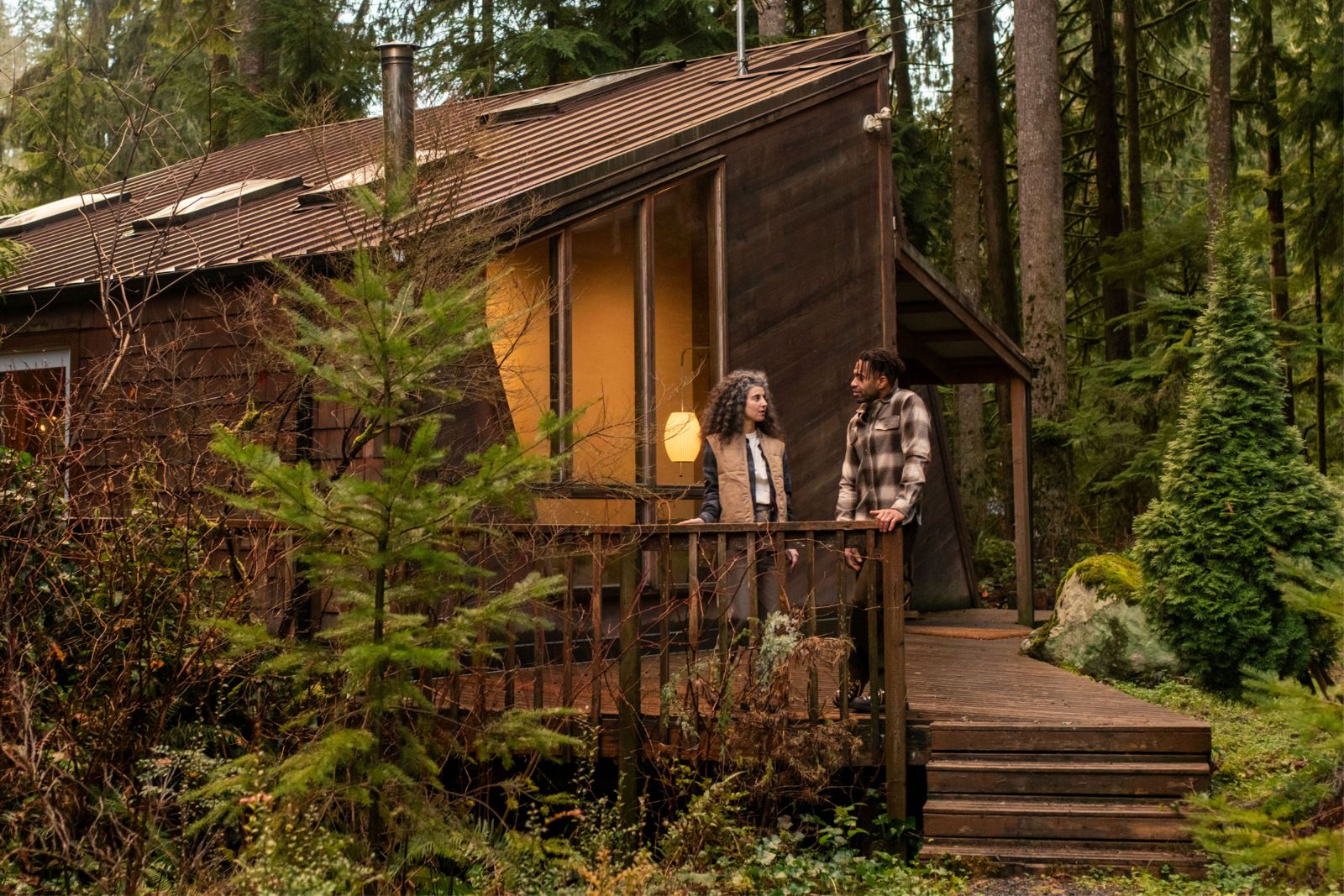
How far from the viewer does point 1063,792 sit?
6398mm

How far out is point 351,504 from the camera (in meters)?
4.85

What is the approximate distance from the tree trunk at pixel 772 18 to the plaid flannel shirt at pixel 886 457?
36.8 ft

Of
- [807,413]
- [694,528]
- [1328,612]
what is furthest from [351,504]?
[807,413]

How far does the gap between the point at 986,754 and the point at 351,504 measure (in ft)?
11.2

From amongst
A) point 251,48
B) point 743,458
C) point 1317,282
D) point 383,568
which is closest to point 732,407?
point 743,458

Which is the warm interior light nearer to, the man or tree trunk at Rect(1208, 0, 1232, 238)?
the man

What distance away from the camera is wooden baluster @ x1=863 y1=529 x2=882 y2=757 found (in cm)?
643

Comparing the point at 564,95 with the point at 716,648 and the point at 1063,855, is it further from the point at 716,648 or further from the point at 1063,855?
the point at 1063,855

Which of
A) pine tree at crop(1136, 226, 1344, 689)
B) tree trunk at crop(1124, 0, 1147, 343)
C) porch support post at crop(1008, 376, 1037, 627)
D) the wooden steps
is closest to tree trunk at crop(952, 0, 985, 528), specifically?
tree trunk at crop(1124, 0, 1147, 343)

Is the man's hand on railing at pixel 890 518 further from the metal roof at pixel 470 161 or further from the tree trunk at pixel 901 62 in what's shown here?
the tree trunk at pixel 901 62

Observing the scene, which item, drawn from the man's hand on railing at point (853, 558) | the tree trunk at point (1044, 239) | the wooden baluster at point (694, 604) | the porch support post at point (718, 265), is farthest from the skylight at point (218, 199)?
the tree trunk at point (1044, 239)

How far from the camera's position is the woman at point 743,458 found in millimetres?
7477

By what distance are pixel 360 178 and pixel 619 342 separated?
1989 millimetres

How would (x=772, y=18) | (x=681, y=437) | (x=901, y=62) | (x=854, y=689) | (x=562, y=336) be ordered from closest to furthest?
(x=854, y=689), (x=562, y=336), (x=681, y=437), (x=772, y=18), (x=901, y=62)
